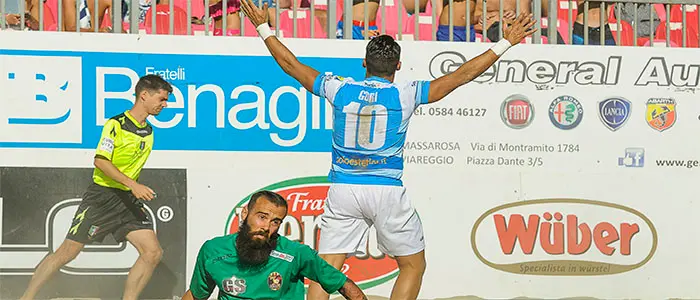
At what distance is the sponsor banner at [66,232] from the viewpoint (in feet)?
33.8

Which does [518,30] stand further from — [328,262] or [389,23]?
[389,23]

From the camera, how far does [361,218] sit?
24.7ft

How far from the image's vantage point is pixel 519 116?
10992mm

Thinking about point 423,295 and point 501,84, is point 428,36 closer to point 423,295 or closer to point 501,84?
point 501,84

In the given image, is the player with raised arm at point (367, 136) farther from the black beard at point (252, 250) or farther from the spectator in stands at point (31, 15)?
the spectator in stands at point (31, 15)

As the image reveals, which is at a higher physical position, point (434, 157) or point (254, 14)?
point (254, 14)

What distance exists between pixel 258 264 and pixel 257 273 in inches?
1.8

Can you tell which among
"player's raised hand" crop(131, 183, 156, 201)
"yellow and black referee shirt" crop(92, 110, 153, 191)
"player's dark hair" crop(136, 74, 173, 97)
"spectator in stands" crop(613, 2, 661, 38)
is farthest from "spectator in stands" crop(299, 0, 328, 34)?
"spectator in stands" crop(613, 2, 661, 38)

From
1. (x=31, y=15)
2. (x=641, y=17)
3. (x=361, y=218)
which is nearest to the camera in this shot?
(x=361, y=218)

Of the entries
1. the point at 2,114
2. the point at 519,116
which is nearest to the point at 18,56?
the point at 2,114

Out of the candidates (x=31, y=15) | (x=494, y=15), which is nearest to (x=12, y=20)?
(x=31, y=15)

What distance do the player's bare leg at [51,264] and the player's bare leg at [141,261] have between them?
474 millimetres

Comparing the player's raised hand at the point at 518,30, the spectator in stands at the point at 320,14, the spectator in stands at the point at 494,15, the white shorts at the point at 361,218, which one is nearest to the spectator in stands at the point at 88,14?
the spectator in stands at the point at 320,14

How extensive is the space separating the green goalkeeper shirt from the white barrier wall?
4.60 metres
